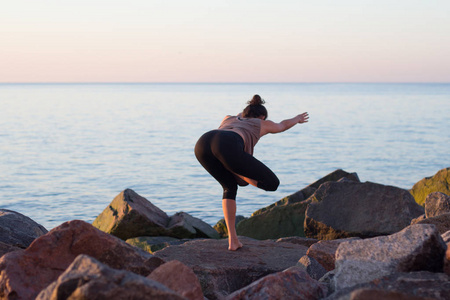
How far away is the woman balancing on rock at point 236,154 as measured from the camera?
6027 millimetres

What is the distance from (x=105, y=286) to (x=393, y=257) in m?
2.07

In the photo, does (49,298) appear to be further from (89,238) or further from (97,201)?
(97,201)

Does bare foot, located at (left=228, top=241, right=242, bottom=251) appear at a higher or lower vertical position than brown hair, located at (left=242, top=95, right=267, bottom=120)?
lower

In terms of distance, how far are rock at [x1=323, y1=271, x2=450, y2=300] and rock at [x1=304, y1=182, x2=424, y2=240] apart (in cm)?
454

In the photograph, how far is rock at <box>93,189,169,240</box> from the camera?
905 centimetres

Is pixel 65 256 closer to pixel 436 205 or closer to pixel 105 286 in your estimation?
pixel 105 286

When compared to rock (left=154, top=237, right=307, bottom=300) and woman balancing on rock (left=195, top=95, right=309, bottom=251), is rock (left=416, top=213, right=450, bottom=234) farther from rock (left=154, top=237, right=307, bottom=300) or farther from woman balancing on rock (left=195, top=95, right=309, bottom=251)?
woman balancing on rock (left=195, top=95, right=309, bottom=251)

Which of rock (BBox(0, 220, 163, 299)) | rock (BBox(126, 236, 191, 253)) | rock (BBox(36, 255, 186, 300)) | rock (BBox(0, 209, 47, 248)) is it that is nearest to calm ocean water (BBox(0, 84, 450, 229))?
rock (BBox(126, 236, 191, 253))

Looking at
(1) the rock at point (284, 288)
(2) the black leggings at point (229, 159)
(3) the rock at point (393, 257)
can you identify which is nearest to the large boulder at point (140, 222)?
(2) the black leggings at point (229, 159)

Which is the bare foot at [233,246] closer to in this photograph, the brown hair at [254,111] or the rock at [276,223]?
the brown hair at [254,111]

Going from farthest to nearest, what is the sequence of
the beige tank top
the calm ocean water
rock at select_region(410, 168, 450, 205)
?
the calm ocean water → rock at select_region(410, 168, 450, 205) → the beige tank top

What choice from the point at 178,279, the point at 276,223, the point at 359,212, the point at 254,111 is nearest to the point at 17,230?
the point at 254,111

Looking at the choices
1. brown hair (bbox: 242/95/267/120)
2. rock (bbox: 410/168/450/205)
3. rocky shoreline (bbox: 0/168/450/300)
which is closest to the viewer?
rocky shoreline (bbox: 0/168/450/300)

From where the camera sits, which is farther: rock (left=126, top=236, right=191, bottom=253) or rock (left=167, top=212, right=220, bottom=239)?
rock (left=167, top=212, right=220, bottom=239)
